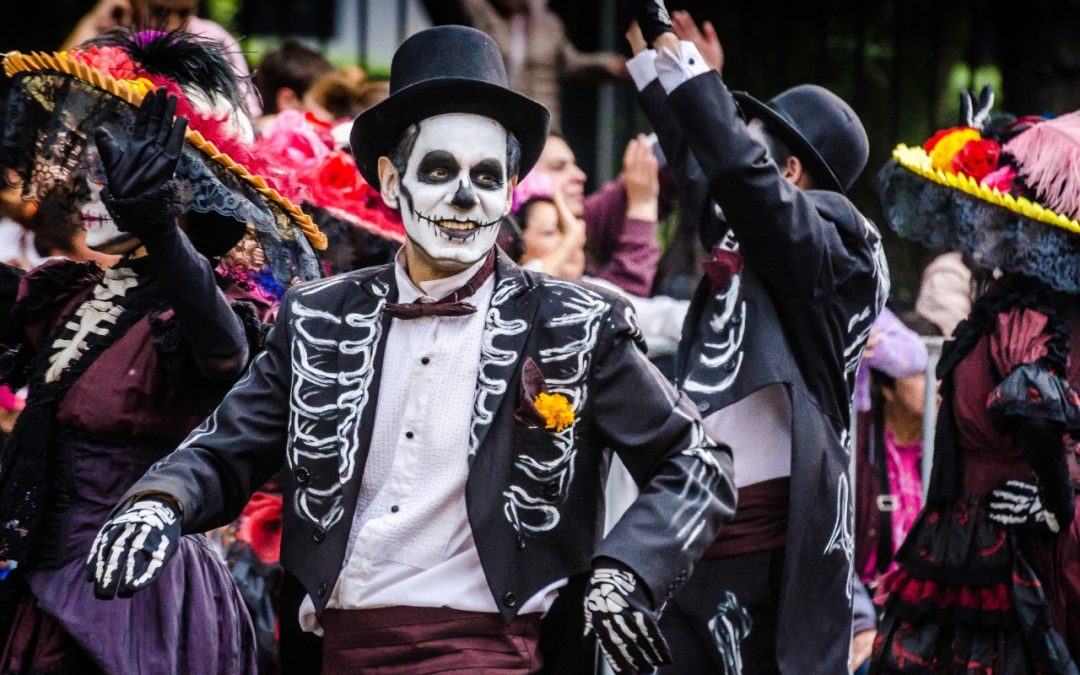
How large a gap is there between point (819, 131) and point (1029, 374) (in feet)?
3.30

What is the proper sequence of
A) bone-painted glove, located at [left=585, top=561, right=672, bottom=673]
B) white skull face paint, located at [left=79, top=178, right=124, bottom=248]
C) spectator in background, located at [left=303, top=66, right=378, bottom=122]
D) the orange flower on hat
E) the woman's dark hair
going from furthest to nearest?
1. spectator in background, located at [left=303, top=66, right=378, bottom=122]
2. the woman's dark hair
3. the orange flower on hat
4. white skull face paint, located at [left=79, top=178, right=124, bottom=248]
5. bone-painted glove, located at [left=585, top=561, right=672, bottom=673]

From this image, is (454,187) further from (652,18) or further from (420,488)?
(652,18)

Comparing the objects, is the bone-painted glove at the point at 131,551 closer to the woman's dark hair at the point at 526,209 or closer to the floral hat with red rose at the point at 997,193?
the floral hat with red rose at the point at 997,193

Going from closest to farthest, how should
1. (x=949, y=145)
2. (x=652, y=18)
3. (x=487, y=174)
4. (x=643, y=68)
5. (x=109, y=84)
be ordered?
1. (x=487, y=174)
2. (x=109, y=84)
3. (x=652, y=18)
4. (x=643, y=68)
5. (x=949, y=145)

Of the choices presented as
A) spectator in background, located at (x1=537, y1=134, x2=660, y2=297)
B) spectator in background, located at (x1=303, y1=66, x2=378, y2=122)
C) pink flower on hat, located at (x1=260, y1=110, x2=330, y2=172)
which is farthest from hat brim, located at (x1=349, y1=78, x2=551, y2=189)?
spectator in background, located at (x1=303, y1=66, x2=378, y2=122)

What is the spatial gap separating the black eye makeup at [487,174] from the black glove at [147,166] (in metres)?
0.63

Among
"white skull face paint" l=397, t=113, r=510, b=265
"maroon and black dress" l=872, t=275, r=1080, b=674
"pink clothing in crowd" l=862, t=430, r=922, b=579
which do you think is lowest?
"pink clothing in crowd" l=862, t=430, r=922, b=579

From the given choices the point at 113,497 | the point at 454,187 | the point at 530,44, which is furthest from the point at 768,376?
the point at 530,44

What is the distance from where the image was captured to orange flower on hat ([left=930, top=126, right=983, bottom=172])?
5.38m

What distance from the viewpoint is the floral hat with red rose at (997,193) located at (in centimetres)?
510

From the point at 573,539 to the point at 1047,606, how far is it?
87.6 inches

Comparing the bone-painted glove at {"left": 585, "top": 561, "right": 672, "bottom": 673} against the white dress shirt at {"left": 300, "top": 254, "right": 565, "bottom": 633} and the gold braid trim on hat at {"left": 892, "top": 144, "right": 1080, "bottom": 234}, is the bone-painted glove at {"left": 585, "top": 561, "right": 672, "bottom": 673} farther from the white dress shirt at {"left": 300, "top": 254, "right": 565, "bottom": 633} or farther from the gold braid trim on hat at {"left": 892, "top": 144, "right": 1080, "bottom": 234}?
the gold braid trim on hat at {"left": 892, "top": 144, "right": 1080, "bottom": 234}

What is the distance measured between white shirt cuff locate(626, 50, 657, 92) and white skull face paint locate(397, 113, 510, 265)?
30.4 inches

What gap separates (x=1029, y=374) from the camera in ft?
16.1
